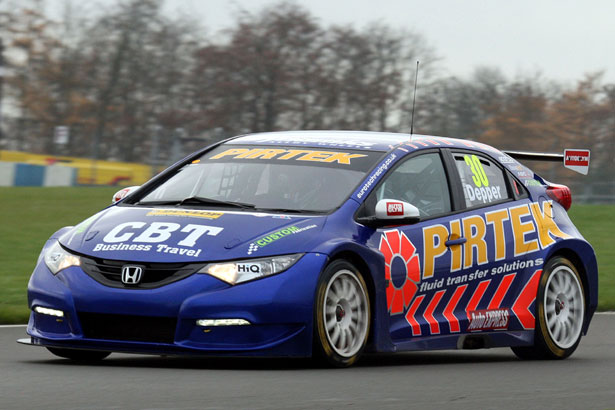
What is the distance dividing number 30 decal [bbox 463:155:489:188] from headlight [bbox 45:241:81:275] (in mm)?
3078

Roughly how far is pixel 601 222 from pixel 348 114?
3246 cm

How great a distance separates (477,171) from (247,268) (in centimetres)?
277

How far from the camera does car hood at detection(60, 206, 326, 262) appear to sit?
22.7ft

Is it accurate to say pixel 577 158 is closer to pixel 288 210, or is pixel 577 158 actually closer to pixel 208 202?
pixel 288 210

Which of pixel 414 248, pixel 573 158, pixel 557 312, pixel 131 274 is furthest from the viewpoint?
pixel 573 158

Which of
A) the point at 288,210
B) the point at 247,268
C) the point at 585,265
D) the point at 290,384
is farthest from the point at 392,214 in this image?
the point at 585,265

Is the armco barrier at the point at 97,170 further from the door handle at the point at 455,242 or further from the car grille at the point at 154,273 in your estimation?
the car grille at the point at 154,273

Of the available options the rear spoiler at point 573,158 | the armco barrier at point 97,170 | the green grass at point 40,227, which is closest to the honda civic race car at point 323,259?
the rear spoiler at point 573,158

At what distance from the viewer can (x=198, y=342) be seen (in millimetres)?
6871

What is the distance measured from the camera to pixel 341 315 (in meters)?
7.23

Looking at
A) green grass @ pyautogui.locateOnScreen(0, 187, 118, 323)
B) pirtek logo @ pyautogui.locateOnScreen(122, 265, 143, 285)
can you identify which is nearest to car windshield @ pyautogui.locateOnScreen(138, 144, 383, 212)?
pirtek logo @ pyautogui.locateOnScreen(122, 265, 143, 285)

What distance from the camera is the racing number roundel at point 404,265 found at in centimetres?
762

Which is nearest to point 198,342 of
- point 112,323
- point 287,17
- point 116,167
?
point 112,323

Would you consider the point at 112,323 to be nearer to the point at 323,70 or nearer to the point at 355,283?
the point at 355,283
